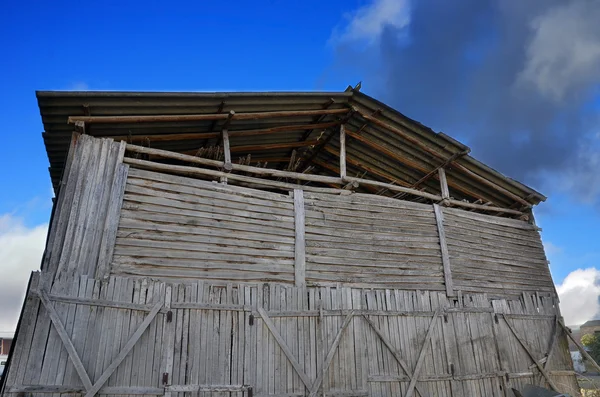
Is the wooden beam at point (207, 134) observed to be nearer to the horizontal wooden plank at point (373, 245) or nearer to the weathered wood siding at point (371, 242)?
the weathered wood siding at point (371, 242)

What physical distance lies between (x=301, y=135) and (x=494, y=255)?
23.7 feet

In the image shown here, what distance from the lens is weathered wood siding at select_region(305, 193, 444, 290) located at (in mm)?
10664

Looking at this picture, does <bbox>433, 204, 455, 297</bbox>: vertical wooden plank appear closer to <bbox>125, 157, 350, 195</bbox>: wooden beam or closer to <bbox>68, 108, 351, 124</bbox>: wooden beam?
<bbox>125, 157, 350, 195</bbox>: wooden beam

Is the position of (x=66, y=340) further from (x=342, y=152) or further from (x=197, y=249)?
(x=342, y=152)

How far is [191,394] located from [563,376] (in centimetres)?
1106

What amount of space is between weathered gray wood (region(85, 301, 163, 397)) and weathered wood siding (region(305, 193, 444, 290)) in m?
3.65

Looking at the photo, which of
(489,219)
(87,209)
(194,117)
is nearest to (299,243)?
(194,117)

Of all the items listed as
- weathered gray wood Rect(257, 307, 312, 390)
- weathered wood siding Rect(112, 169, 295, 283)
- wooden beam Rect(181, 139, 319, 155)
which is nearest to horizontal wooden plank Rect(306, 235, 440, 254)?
weathered wood siding Rect(112, 169, 295, 283)

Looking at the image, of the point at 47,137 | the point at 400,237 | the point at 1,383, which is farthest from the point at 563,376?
the point at 47,137

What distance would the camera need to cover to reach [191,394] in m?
7.88

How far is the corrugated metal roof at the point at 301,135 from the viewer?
9.29 m

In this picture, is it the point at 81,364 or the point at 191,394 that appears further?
the point at 191,394

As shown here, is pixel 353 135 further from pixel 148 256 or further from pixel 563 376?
pixel 563 376

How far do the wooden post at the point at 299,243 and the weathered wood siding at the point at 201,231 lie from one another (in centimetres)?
12
